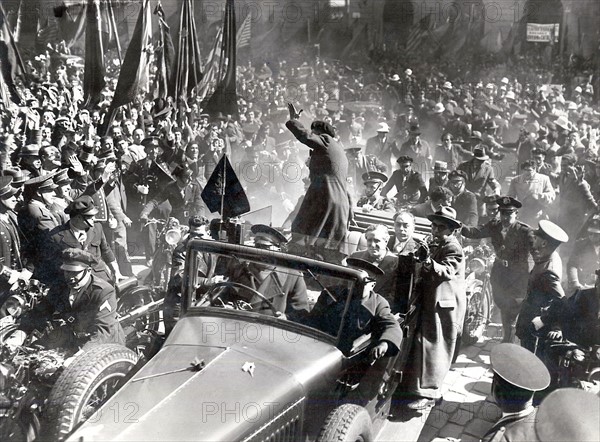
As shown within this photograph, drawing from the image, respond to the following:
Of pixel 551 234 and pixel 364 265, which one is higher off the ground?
pixel 364 265

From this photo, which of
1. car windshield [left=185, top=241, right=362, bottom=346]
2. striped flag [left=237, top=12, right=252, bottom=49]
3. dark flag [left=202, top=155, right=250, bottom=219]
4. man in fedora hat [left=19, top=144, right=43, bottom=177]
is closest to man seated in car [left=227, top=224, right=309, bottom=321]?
car windshield [left=185, top=241, right=362, bottom=346]

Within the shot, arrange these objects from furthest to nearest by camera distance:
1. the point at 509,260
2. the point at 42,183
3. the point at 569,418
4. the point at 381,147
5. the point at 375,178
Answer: the point at 381,147
the point at 375,178
the point at 509,260
the point at 42,183
the point at 569,418

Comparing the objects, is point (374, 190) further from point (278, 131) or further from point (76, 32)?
point (76, 32)

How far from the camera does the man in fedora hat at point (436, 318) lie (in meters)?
4.72

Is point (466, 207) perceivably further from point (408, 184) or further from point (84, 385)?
point (84, 385)

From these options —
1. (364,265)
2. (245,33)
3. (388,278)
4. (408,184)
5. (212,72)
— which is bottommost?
(408,184)

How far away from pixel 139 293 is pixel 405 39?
13141 mm

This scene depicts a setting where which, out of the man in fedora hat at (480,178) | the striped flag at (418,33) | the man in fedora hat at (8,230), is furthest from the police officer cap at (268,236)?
the striped flag at (418,33)

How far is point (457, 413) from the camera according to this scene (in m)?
4.97

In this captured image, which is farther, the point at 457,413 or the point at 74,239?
the point at 74,239

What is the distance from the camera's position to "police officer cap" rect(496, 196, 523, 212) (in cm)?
625

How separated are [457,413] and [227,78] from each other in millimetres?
9409

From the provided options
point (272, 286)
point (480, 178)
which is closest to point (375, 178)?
point (480, 178)

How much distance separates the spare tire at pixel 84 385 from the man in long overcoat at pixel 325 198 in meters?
3.10
